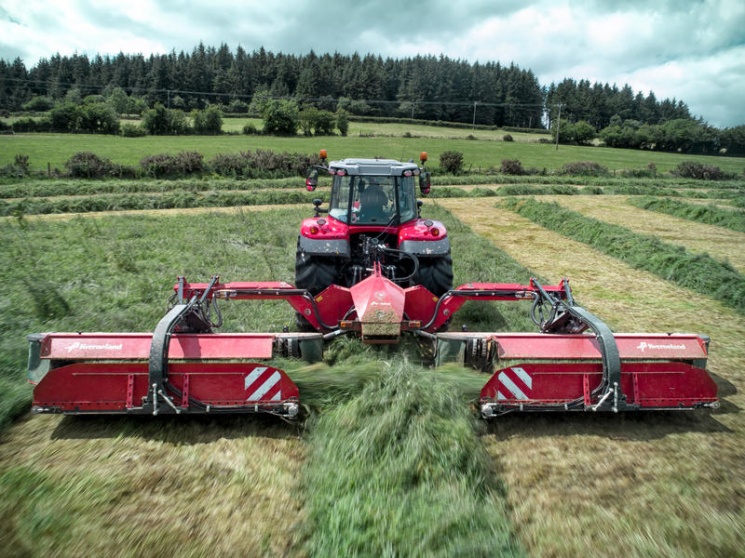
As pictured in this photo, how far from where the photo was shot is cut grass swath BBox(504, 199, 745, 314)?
8195 mm

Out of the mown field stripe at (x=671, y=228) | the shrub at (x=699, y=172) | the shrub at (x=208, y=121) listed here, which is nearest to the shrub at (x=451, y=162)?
the mown field stripe at (x=671, y=228)

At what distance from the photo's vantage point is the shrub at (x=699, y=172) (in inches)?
1268

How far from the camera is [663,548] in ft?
8.93

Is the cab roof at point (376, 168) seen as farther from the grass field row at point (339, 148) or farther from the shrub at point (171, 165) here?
the shrub at point (171, 165)

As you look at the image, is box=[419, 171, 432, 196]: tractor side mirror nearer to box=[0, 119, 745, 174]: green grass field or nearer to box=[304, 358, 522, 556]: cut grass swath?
box=[304, 358, 522, 556]: cut grass swath

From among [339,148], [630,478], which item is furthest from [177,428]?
[339,148]

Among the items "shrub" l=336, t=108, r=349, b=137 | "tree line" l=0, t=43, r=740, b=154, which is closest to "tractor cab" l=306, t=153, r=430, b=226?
"shrub" l=336, t=108, r=349, b=137

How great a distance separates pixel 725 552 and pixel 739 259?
10.3 meters

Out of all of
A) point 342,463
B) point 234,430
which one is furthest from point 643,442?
point 234,430

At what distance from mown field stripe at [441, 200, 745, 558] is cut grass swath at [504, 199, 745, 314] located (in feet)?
9.70

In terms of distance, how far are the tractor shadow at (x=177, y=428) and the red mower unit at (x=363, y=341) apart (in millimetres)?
166

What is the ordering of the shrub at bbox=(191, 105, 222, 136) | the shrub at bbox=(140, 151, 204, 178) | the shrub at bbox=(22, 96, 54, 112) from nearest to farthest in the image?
the shrub at bbox=(140, 151, 204, 178)
the shrub at bbox=(191, 105, 222, 136)
the shrub at bbox=(22, 96, 54, 112)

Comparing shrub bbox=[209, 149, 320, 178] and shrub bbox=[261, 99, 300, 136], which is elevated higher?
shrub bbox=[261, 99, 300, 136]

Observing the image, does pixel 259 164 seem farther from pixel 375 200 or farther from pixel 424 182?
pixel 375 200
